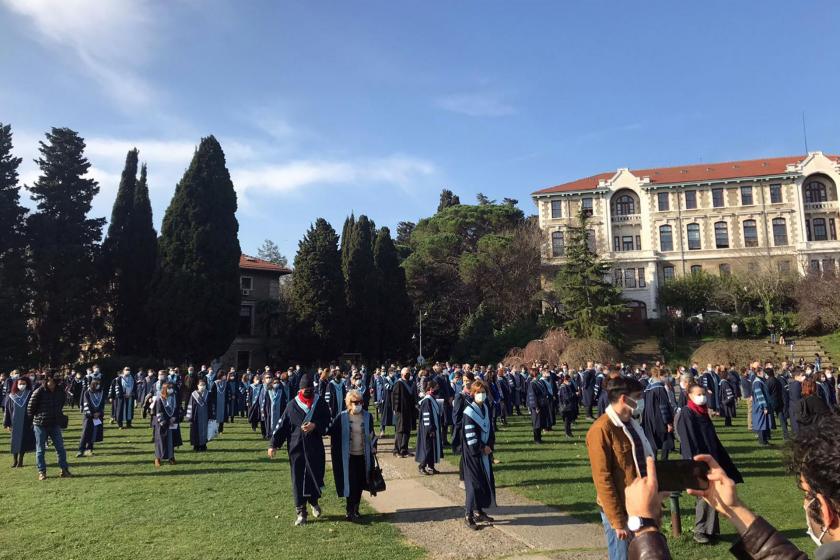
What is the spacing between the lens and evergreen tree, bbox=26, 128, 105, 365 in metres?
35.8

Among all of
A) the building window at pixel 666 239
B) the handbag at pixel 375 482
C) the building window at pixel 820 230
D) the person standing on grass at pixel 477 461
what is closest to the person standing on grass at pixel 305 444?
the handbag at pixel 375 482

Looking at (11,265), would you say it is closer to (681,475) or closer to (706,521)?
(706,521)

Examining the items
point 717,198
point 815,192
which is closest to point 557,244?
point 717,198

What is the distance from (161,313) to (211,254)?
15.9 ft

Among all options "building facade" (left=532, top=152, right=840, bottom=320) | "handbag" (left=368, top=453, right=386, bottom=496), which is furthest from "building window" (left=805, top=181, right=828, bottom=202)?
"handbag" (left=368, top=453, right=386, bottom=496)

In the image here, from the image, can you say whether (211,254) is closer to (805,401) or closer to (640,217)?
(805,401)

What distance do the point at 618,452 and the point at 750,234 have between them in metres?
56.4

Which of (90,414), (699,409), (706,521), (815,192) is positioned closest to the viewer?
(706,521)

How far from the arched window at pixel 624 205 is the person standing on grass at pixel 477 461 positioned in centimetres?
Answer: 5144

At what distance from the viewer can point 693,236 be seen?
53.6 meters

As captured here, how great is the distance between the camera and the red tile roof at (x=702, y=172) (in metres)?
53.6

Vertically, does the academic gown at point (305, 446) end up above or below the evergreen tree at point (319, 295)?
below

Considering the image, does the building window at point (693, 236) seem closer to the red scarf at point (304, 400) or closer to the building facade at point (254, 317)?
the building facade at point (254, 317)

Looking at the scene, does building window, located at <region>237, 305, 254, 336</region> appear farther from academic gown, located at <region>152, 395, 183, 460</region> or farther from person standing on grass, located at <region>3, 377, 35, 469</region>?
academic gown, located at <region>152, 395, 183, 460</region>
